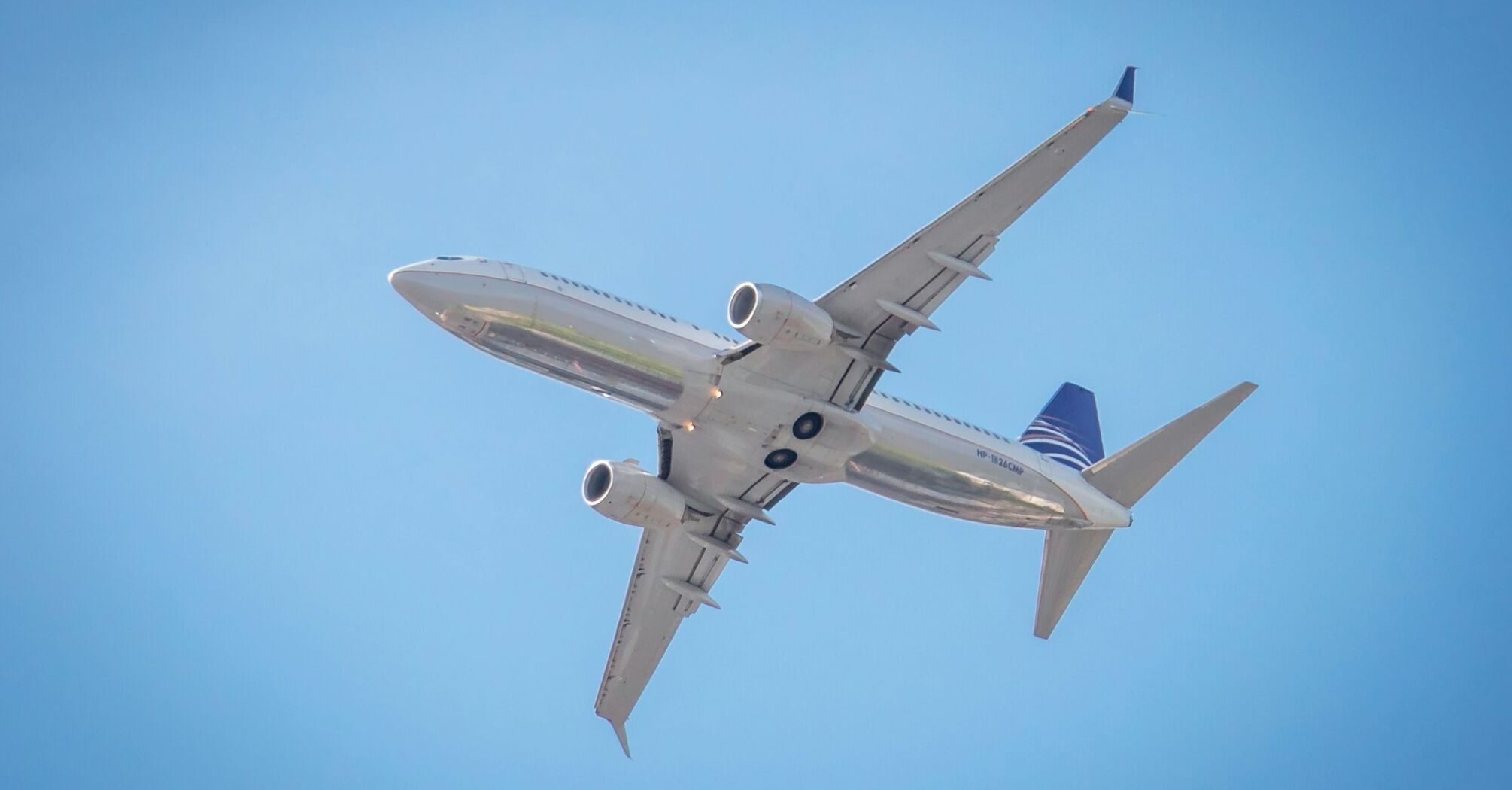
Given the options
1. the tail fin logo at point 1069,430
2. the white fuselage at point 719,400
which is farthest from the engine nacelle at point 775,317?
the tail fin logo at point 1069,430

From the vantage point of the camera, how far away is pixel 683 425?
3781cm

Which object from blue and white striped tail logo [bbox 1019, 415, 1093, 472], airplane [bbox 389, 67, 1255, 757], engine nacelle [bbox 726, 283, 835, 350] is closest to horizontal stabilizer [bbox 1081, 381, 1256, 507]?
airplane [bbox 389, 67, 1255, 757]

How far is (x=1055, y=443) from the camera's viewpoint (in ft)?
147

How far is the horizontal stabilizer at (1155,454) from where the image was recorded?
3838 cm

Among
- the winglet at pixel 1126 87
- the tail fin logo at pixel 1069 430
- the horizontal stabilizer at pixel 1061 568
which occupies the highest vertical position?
the winglet at pixel 1126 87

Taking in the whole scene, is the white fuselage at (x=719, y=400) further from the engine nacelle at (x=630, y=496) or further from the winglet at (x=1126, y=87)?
the winglet at (x=1126, y=87)

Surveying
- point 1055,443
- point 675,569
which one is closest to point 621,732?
point 675,569

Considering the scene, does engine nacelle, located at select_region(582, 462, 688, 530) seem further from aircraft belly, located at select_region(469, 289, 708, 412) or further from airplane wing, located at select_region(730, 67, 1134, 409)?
airplane wing, located at select_region(730, 67, 1134, 409)

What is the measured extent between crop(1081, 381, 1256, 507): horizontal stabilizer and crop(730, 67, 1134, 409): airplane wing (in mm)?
8226

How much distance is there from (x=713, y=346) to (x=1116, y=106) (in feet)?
36.1

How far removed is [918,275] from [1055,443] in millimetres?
11929

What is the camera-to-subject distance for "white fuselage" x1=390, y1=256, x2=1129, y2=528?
111ft

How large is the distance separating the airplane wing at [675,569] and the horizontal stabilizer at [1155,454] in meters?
8.72

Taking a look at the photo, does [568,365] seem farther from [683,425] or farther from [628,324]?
[683,425]
